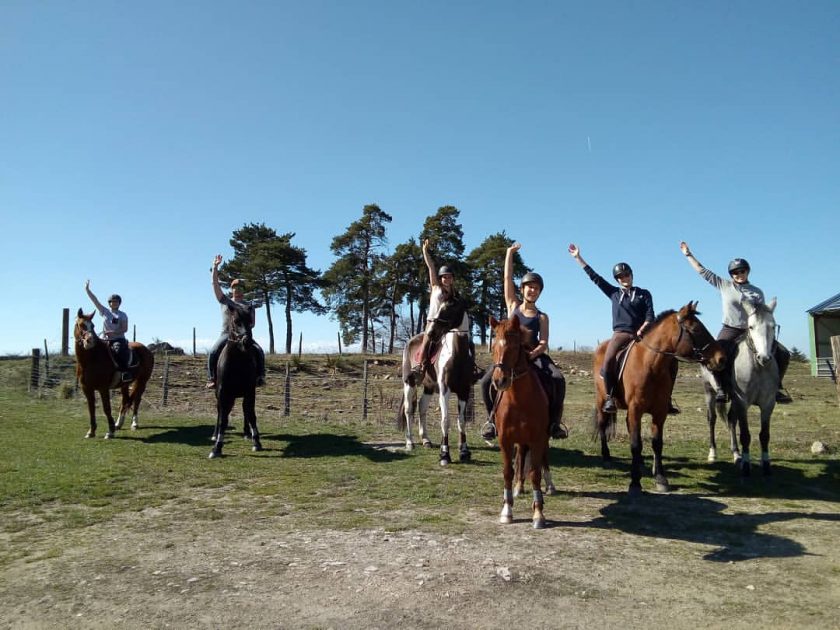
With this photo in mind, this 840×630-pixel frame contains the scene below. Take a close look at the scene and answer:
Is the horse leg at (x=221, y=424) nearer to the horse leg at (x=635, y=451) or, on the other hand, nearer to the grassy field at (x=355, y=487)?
the grassy field at (x=355, y=487)

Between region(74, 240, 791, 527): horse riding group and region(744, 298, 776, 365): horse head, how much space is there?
1 centimetres

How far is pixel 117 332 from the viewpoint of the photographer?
1255cm

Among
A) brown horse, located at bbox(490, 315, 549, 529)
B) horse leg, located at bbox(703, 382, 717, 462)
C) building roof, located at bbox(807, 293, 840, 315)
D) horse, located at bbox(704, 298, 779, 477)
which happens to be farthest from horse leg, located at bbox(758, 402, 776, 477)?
building roof, located at bbox(807, 293, 840, 315)

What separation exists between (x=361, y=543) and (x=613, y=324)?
17.2 ft

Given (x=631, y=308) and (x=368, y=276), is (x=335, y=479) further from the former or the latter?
(x=368, y=276)

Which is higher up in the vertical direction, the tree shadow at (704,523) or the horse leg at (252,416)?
the horse leg at (252,416)

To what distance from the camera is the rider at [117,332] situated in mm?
12406

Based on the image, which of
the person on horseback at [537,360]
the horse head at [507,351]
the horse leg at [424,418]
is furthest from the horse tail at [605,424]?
the horse head at [507,351]

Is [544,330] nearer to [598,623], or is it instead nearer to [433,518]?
[433,518]

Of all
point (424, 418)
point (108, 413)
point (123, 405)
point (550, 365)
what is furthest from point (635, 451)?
point (123, 405)

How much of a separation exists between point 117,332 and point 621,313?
1076cm

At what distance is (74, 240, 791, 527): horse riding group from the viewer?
596cm

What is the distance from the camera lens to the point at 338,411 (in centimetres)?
1811

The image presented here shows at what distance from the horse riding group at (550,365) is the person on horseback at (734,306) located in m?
0.02
